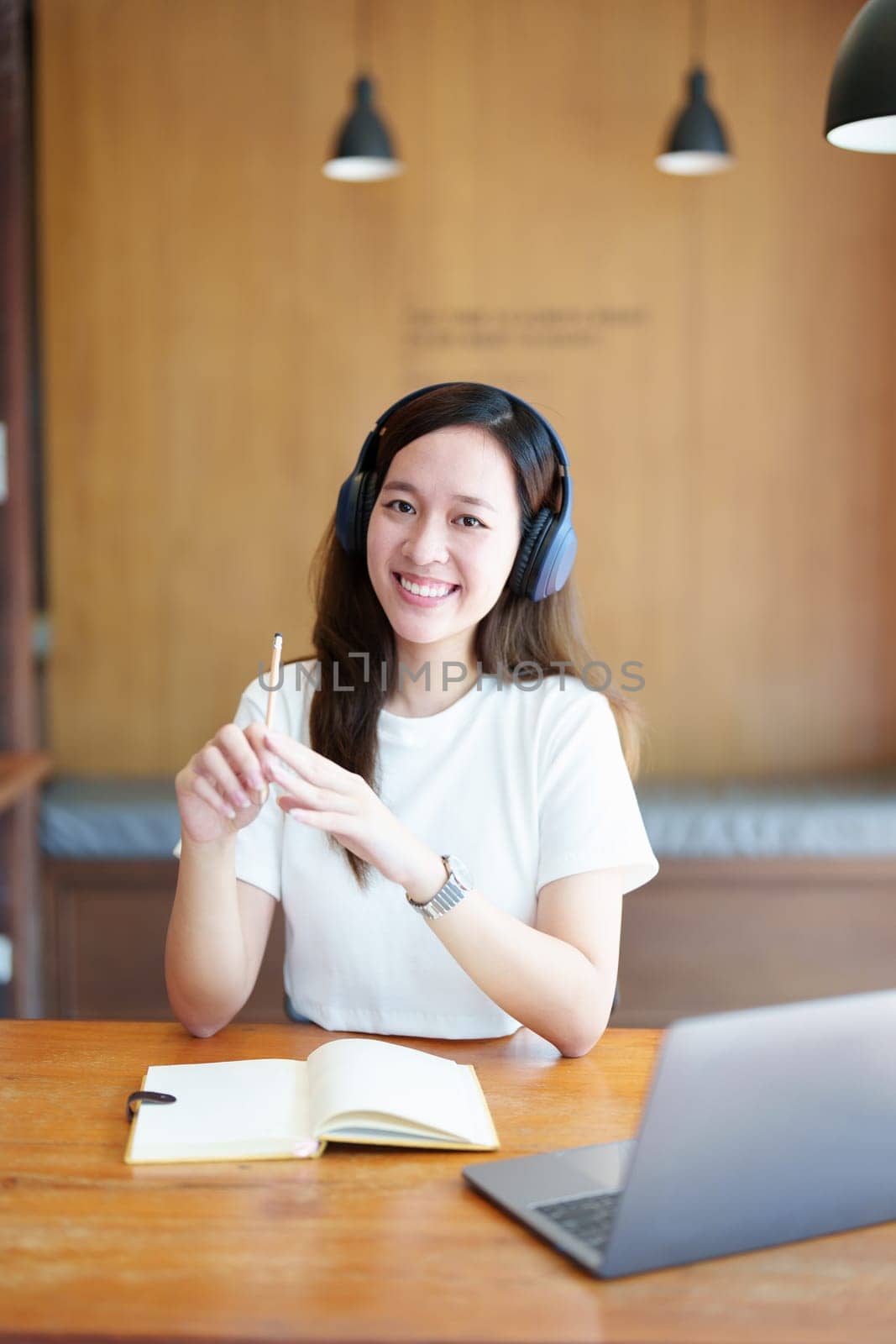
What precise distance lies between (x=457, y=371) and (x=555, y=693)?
2.05 meters

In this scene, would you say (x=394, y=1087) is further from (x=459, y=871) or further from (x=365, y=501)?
(x=365, y=501)

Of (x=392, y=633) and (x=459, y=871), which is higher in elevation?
(x=392, y=633)

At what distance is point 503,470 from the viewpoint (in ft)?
5.12

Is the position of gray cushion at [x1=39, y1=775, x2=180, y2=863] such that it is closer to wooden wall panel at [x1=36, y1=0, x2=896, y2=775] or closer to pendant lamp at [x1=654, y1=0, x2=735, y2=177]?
wooden wall panel at [x1=36, y1=0, x2=896, y2=775]

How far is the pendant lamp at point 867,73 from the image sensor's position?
1.29 meters

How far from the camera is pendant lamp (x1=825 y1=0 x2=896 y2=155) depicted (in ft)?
4.22

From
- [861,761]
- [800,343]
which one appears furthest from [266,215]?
[861,761]

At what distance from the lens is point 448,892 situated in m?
1.25

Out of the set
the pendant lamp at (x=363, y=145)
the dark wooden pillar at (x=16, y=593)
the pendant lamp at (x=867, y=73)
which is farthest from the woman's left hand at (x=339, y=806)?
the pendant lamp at (x=363, y=145)

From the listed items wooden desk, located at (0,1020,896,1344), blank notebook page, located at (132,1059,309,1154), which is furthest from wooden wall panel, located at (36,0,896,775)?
wooden desk, located at (0,1020,896,1344)

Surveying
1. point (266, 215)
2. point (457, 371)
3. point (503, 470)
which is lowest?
point (503, 470)

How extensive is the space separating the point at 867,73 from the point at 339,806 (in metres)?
0.89

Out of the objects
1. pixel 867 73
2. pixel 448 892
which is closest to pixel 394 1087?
pixel 448 892

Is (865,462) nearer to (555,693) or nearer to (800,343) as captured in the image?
(800,343)
